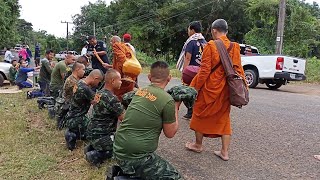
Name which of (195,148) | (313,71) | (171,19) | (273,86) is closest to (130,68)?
(195,148)

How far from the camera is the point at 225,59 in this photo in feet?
13.4

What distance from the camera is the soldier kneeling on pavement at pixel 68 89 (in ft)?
18.2

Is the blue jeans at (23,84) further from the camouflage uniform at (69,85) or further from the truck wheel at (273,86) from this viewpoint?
the truck wheel at (273,86)

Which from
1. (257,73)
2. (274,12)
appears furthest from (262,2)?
(257,73)

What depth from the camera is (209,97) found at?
4.18 metres

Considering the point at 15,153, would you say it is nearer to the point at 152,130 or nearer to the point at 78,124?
the point at 78,124

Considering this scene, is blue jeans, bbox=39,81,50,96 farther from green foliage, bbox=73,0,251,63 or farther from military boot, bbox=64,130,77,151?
green foliage, bbox=73,0,251,63

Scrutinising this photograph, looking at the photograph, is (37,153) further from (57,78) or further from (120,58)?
(57,78)

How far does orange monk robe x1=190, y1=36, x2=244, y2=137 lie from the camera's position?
415cm

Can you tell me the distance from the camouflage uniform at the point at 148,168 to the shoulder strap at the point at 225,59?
4.85 feet

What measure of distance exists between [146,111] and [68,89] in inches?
115

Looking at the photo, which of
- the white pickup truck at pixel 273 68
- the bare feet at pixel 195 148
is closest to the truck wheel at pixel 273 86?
the white pickup truck at pixel 273 68

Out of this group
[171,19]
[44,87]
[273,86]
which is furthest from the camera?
[171,19]

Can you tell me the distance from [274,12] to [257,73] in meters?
11.0
